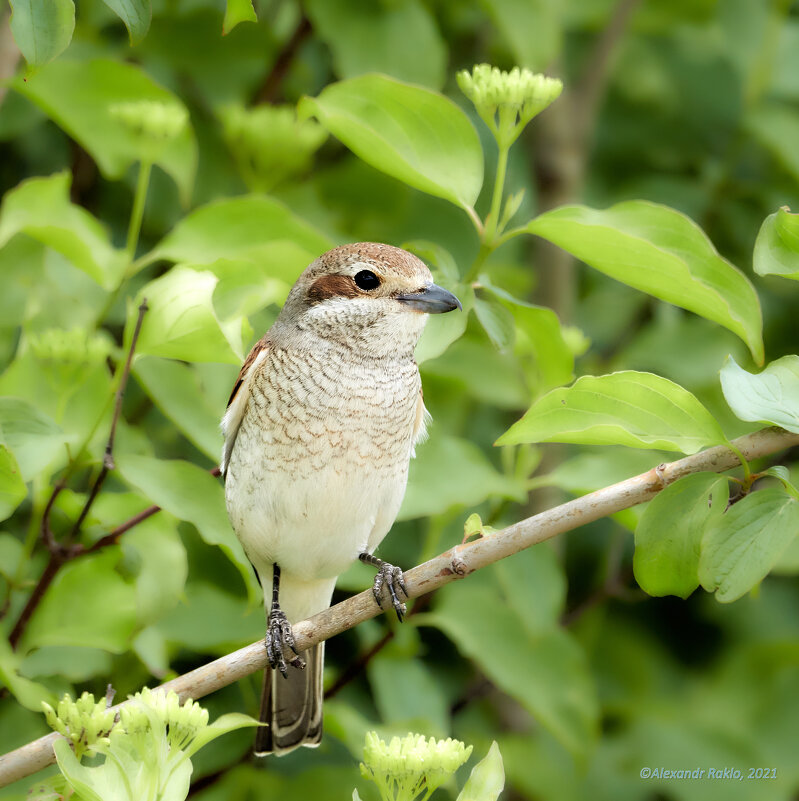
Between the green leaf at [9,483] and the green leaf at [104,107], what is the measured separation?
127 cm

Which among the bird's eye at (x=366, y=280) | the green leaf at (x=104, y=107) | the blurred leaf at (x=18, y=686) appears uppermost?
the green leaf at (x=104, y=107)

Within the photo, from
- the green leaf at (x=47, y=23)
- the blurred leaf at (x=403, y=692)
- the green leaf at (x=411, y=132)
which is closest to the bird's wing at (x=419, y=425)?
the green leaf at (x=411, y=132)

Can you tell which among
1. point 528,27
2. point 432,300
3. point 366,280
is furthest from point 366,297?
point 528,27

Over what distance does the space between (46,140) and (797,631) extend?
3966 mm

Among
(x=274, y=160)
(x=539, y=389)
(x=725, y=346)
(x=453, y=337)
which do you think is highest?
(x=274, y=160)

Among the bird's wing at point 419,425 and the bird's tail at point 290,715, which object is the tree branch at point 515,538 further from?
the bird's tail at point 290,715

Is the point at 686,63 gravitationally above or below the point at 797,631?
above

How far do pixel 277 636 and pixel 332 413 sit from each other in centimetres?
60

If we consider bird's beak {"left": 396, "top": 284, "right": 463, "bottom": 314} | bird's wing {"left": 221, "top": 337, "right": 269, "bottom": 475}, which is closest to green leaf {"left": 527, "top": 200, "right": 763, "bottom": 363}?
bird's beak {"left": 396, "top": 284, "right": 463, "bottom": 314}

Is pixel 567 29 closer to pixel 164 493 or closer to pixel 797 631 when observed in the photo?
pixel 797 631

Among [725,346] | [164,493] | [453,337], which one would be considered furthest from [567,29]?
[164,493]

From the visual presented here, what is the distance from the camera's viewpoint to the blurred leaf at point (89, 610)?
2625 millimetres

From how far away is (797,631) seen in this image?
489 cm

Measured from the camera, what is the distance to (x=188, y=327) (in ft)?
8.07
